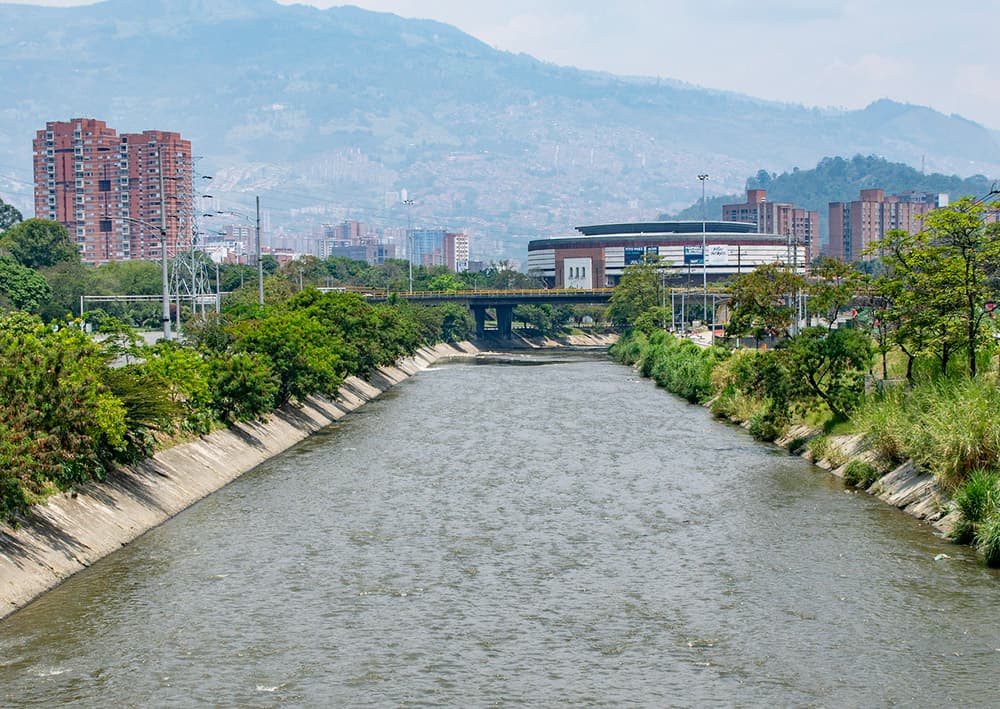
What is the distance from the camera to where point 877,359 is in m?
74.3

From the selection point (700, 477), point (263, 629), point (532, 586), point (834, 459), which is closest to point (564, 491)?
point (700, 477)

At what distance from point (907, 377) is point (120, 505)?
37.6m

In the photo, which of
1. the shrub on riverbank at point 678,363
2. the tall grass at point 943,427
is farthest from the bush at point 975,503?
the shrub on riverbank at point 678,363

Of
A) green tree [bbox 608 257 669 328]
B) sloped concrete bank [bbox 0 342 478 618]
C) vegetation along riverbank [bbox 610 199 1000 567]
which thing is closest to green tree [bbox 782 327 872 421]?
vegetation along riverbank [bbox 610 199 1000 567]

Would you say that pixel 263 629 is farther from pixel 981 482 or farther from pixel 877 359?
pixel 877 359

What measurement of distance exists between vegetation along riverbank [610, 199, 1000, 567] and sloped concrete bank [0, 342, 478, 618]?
27183mm

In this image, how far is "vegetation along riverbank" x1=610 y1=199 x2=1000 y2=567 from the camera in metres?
43.8

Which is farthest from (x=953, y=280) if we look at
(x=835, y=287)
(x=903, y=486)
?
(x=835, y=287)

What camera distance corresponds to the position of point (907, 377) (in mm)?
61000

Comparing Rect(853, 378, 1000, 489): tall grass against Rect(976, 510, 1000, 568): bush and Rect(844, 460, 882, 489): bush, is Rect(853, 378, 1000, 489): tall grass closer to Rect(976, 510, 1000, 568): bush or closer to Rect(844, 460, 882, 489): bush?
Rect(844, 460, 882, 489): bush

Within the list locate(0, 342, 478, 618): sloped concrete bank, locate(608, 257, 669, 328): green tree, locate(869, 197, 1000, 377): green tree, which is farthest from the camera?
locate(608, 257, 669, 328): green tree

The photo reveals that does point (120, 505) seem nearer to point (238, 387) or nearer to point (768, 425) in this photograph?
point (238, 387)

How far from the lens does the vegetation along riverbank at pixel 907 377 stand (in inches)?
1725

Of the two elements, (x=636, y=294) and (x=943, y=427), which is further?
(x=636, y=294)
